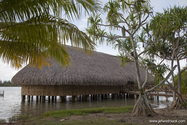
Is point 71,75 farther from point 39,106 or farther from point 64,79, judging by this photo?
point 39,106

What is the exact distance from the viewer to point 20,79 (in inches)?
452

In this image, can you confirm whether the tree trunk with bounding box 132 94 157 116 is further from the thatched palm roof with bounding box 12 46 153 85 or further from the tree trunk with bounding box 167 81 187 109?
the thatched palm roof with bounding box 12 46 153 85

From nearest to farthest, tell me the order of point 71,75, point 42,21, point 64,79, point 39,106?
point 42,21 < point 39,106 < point 64,79 < point 71,75

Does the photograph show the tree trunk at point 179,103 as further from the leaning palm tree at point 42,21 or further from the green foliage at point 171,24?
the leaning palm tree at point 42,21

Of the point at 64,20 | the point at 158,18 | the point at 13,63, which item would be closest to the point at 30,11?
the point at 64,20

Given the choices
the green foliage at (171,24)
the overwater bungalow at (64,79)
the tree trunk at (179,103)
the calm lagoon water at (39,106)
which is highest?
the green foliage at (171,24)

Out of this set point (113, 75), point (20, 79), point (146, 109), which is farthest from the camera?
point (113, 75)

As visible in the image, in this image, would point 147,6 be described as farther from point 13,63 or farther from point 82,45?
point 13,63

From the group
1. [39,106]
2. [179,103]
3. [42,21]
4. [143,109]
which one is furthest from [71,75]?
[42,21]

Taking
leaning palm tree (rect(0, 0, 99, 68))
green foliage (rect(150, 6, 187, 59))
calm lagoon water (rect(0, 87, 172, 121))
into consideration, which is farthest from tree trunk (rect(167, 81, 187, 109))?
leaning palm tree (rect(0, 0, 99, 68))

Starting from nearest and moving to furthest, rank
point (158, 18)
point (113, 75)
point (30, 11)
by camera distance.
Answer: point (30, 11) < point (158, 18) < point (113, 75)

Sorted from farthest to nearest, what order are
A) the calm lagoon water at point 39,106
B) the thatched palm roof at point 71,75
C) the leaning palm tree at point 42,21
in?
the thatched palm roof at point 71,75 → the calm lagoon water at point 39,106 → the leaning palm tree at point 42,21

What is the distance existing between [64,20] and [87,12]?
0.63 metres

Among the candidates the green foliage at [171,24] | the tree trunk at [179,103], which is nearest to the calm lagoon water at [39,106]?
the tree trunk at [179,103]
